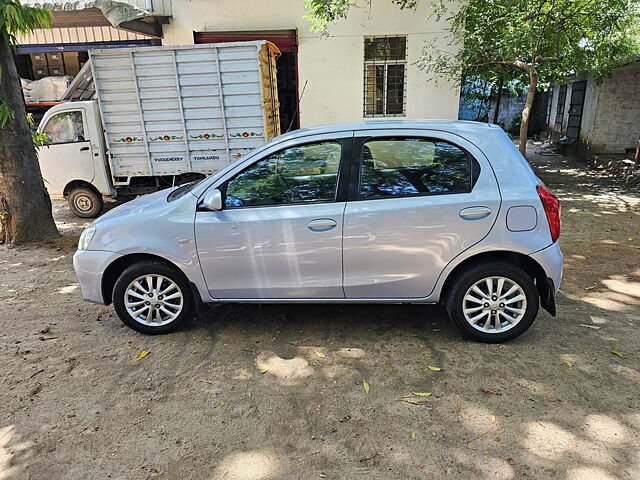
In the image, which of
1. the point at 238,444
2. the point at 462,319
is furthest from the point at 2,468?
the point at 462,319

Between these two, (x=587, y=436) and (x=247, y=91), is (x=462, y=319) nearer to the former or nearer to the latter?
(x=587, y=436)

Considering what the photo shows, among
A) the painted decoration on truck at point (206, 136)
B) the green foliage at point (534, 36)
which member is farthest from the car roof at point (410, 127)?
the green foliage at point (534, 36)

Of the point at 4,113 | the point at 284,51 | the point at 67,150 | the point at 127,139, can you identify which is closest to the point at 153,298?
the point at 4,113

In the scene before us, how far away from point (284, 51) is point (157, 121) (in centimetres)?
469

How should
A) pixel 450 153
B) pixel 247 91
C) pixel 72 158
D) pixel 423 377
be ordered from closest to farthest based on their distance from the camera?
pixel 423 377, pixel 450 153, pixel 247 91, pixel 72 158

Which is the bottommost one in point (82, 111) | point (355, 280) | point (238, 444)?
point (238, 444)

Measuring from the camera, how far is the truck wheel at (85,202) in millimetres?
8375

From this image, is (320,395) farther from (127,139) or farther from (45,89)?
(45,89)

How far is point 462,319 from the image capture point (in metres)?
3.46

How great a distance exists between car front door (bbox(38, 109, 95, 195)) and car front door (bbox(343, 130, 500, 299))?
6507 millimetres

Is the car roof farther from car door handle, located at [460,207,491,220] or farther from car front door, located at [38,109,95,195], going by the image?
car front door, located at [38,109,95,195]

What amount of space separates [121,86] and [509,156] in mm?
6659

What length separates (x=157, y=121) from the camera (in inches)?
307

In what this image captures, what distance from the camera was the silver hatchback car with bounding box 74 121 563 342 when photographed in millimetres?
3303
